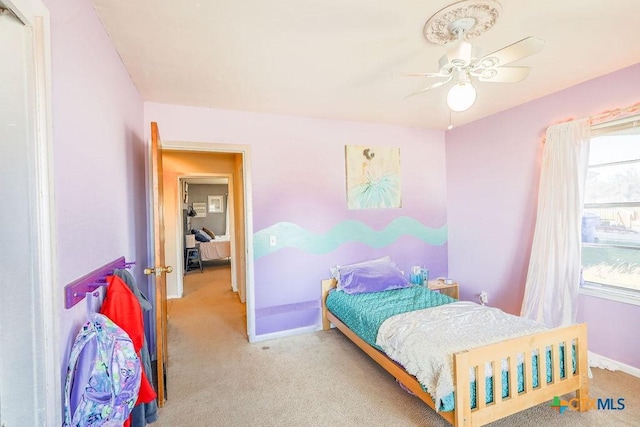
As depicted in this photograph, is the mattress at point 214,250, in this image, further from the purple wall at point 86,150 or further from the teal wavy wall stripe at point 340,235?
the purple wall at point 86,150

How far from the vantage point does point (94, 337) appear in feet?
3.94

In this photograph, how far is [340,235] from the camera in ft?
11.4

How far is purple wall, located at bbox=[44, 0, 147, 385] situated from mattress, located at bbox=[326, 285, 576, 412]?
73.4 inches

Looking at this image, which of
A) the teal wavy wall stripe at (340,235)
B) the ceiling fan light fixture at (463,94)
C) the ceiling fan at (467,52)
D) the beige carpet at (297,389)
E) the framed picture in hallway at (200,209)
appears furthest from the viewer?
the framed picture in hallway at (200,209)

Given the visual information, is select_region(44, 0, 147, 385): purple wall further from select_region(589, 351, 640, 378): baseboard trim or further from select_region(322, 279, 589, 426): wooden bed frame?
select_region(589, 351, 640, 378): baseboard trim

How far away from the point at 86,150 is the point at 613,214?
148 inches

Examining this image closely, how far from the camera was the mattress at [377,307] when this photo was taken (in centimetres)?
229

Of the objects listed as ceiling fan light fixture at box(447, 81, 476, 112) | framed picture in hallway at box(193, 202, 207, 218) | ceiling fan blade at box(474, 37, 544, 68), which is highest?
ceiling fan blade at box(474, 37, 544, 68)

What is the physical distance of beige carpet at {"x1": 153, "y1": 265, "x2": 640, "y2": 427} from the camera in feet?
6.21

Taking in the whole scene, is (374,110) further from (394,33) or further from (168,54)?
(168,54)

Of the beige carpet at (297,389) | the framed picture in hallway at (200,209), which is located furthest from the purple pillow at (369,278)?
the framed picture in hallway at (200,209)

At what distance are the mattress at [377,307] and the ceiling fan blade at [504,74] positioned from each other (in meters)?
1.70

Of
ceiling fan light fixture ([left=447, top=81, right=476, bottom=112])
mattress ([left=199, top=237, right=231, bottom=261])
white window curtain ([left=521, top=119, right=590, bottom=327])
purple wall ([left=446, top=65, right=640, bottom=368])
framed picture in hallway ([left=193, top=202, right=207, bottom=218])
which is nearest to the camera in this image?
ceiling fan light fixture ([left=447, top=81, right=476, bottom=112])

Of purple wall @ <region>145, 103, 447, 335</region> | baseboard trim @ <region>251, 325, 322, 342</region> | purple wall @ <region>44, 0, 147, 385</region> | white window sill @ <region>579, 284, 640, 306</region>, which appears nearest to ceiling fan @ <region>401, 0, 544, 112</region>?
purple wall @ <region>44, 0, 147, 385</region>
